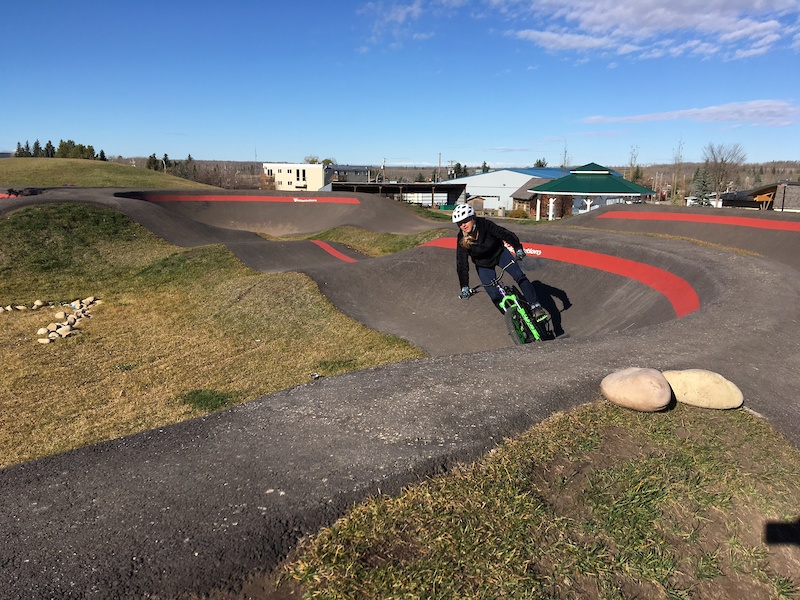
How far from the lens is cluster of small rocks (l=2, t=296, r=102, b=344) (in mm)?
15258

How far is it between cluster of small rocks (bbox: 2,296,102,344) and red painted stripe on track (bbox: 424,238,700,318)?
12783mm

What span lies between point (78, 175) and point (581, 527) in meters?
76.7

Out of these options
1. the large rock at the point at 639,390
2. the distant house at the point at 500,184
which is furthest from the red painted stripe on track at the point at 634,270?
the distant house at the point at 500,184

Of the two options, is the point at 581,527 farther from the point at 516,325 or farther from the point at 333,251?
the point at 333,251

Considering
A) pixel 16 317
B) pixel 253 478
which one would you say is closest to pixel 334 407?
pixel 253 478

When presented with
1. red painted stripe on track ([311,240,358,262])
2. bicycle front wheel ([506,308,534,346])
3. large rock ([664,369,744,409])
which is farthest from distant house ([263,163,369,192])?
large rock ([664,369,744,409])

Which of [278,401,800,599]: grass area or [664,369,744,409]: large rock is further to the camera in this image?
[664,369,744,409]: large rock

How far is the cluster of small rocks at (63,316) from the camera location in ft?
50.1

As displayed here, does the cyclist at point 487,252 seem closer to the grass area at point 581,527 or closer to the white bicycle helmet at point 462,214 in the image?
the white bicycle helmet at point 462,214

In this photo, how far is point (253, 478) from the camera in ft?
13.4

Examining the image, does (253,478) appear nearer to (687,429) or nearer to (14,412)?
(687,429)

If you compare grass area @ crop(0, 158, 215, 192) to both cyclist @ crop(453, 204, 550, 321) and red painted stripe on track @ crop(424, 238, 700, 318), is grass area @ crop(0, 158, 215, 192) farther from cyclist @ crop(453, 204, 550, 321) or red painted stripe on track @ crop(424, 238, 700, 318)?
cyclist @ crop(453, 204, 550, 321)

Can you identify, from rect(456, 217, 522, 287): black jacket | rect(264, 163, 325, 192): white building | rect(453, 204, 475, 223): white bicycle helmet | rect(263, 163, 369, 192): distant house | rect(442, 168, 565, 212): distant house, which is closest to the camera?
rect(453, 204, 475, 223): white bicycle helmet

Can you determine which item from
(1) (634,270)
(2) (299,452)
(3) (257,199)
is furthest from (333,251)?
(2) (299,452)
